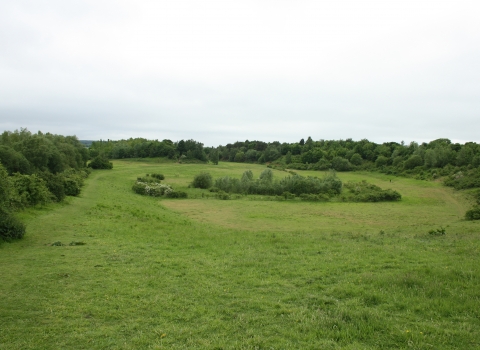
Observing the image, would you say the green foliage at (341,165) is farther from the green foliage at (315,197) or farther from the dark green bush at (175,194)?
the dark green bush at (175,194)

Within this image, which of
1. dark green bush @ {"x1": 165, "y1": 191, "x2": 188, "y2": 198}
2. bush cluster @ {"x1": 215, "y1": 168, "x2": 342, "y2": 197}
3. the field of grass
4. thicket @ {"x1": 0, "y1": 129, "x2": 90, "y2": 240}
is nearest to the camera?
the field of grass

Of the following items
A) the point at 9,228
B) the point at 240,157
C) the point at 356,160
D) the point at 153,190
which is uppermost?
the point at 356,160

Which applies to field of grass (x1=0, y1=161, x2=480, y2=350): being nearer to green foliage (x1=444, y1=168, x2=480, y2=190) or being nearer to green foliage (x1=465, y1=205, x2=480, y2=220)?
green foliage (x1=465, y1=205, x2=480, y2=220)

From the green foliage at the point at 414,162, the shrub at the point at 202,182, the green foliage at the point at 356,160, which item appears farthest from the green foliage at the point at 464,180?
the shrub at the point at 202,182

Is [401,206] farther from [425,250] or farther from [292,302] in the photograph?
[292,302]

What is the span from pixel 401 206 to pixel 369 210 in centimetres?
825

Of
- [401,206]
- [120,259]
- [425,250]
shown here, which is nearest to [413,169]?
[401,206]

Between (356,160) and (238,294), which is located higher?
(356,160)

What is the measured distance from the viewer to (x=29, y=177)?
32094mm

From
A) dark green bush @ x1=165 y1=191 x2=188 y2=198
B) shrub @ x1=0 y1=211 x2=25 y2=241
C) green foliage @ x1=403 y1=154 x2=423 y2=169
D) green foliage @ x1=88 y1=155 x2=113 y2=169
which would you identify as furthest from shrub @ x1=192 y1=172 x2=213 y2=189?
green foliage @ x1=403 y1=154 x2=423 y2=169

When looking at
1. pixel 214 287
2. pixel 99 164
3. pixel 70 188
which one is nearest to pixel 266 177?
pixel 70 188

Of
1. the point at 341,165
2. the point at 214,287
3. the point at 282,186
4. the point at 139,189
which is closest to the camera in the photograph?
the point at 214,287

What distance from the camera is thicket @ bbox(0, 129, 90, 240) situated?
20.2 meters

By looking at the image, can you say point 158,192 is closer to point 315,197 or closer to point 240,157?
point 315,197
